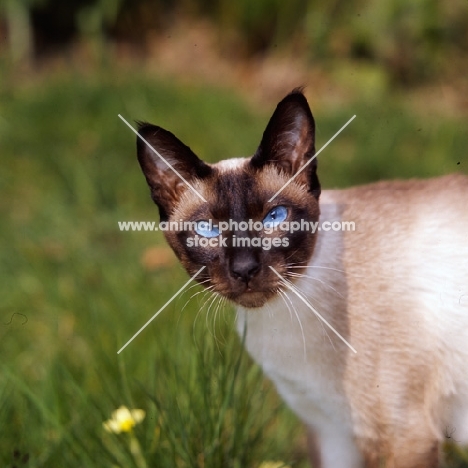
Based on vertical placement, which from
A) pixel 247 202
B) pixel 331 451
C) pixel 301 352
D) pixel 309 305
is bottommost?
pixel 331 451

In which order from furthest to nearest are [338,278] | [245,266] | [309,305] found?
[338,278] → [309,305] → [245,266]

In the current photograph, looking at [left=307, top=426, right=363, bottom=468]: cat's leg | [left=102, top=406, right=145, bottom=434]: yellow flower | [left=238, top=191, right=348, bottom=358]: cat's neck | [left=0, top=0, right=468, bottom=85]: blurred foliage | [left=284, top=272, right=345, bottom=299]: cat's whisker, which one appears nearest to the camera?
[left=284, top=272, right=345, bottom=299]: cat's whisker

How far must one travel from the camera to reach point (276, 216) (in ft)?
4.89

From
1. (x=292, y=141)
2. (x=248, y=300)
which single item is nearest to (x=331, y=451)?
(x=248, y=300)

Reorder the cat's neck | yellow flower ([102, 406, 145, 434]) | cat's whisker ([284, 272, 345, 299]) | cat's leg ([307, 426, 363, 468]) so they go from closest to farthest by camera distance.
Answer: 1. cat's whisker ([284, 272, 345, 299])
2. the cat's neck
3. yellow flower ([102, 406, 145, 434])
4. cat's leg ([307, 426, 363, 468])

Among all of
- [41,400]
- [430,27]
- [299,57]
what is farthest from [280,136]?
[430,27]

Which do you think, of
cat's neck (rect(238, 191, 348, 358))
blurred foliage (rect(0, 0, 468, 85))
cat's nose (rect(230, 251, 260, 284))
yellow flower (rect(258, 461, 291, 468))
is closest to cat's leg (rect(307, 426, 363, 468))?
yellow flower (rect(258, 461, 291, 468))

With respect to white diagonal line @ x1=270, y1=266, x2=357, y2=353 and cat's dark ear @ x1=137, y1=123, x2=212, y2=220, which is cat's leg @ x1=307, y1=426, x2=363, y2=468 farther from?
cat's dark ear @ x1=137, y1=123, x2=212, y2=220

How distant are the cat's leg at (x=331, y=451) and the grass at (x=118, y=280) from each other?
67 millimetres

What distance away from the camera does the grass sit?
5.90 ft

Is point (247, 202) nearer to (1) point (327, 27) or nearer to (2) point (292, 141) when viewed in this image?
(2) point (292, 141)

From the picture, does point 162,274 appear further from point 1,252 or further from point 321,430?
point 321,430

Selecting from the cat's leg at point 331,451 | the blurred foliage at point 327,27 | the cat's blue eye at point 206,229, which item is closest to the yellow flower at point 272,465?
the cat's leg at point 331,451

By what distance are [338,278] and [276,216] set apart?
0.26 metres
